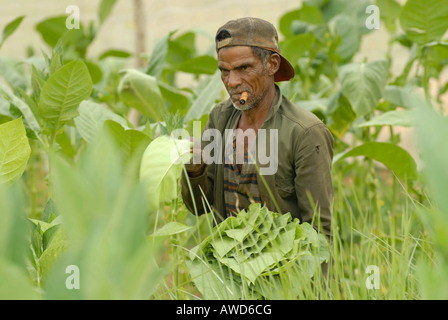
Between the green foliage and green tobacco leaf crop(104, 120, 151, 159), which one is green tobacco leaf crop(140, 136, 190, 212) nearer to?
the green foliage

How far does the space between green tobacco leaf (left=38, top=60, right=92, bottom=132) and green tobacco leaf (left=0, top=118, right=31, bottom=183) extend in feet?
0.75

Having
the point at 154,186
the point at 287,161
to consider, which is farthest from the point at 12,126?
the point at 287,161

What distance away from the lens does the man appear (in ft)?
3.42

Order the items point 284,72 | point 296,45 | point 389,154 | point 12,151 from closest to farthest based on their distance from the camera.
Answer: point 12,151 → point 284,72 → point 389,154 → point 296,45

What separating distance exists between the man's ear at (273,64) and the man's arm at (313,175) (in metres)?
0.13

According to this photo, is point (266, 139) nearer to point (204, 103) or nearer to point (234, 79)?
point (234, 79)

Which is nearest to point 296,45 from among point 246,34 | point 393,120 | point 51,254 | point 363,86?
point 363,86

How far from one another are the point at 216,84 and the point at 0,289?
4.07ft

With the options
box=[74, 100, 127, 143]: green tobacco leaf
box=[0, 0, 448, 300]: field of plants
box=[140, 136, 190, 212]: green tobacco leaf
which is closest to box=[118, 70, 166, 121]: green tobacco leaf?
box=[0, 0, 448, 300]: field of plants

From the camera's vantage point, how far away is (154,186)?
80 centimetres

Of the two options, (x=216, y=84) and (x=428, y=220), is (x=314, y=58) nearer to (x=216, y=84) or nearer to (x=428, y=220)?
(x=216, y=84)

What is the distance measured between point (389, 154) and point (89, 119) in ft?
2.36

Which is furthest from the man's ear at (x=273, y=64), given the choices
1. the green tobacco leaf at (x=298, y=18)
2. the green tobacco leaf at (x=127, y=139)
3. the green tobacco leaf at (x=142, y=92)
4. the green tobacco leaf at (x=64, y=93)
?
the green tobacco leaf at (x=298, y=18)

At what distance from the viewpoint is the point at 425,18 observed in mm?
1698
